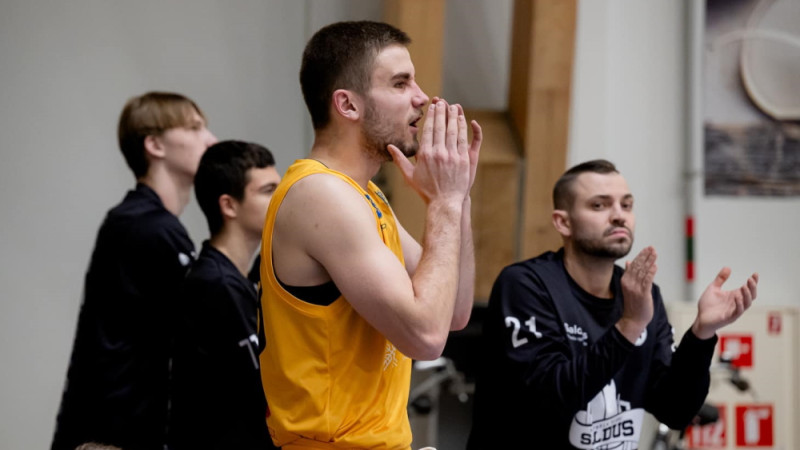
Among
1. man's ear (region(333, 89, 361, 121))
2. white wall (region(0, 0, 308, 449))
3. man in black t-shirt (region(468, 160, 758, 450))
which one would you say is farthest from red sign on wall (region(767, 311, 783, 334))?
man's ear (region(333, 89, 361, 121))

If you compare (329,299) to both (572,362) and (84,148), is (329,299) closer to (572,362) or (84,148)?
(572,362)

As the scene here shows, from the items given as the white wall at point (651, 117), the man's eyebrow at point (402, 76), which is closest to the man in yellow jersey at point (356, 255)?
the man's eyebrow at point (402, 76)

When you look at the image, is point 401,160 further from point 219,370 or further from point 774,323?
point 774,323

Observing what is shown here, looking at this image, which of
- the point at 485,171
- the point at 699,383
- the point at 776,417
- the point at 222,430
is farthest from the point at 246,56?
the point at 776,417

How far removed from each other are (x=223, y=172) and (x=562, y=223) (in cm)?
109

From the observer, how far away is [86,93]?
4.46 m

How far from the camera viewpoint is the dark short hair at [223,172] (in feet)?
9.02

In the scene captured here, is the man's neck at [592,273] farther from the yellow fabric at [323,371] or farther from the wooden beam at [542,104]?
the wooden beam at [542,104]

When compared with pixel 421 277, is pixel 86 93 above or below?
above

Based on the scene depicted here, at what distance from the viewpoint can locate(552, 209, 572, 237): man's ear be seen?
2.81 meters

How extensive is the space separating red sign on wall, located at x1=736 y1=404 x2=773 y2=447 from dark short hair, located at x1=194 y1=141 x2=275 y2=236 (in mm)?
3138

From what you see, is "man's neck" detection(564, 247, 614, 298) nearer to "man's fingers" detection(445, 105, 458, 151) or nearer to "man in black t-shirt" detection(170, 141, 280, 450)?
"man in black t-shirt" detection(170, 141, 280, 450)

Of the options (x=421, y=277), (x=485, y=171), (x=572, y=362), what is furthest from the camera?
(x=485, y=171)

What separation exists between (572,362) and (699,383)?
40 centimetres
